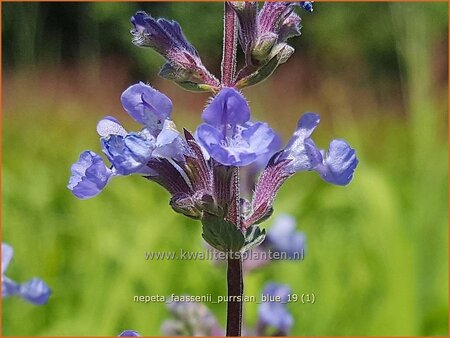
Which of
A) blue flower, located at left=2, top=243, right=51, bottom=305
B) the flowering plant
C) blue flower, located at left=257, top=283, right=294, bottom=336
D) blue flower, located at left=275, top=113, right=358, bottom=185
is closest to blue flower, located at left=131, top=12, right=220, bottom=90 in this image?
the flowering plant

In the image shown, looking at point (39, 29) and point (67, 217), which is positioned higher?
point (39, 29)

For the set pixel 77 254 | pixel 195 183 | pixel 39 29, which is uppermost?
pixel 39 29

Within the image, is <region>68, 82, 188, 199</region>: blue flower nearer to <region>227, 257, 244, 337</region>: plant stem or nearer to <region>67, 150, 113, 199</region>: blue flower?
<region>67, 150, 113, 199</region>: blue flower

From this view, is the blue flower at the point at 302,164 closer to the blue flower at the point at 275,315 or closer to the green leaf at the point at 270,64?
the green leaf at the point at 270,64

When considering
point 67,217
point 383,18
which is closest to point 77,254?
point 67,217

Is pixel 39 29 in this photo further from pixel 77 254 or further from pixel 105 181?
pixel 105 181

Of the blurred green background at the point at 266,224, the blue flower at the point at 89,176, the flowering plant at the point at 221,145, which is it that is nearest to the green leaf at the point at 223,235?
the flowering plant at the point at 221,145

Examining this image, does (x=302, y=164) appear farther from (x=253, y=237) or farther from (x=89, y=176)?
(x=89, y=176)
